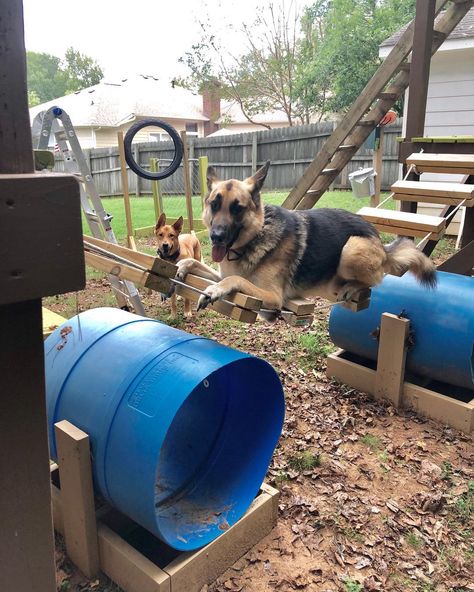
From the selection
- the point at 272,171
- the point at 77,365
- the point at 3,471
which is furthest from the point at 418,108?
the point at 272,171

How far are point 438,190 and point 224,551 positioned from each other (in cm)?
371

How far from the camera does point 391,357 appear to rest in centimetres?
411

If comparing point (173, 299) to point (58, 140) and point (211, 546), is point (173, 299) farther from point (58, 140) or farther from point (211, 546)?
point (211, 546)

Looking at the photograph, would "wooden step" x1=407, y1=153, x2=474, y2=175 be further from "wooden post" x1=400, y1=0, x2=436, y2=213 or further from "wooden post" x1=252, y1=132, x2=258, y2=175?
"wooden post" x1=252, y1=132, x2=258, y2=175

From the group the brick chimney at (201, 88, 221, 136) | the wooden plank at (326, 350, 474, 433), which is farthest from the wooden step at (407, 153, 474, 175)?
the brick chimney at (201, 88, 221, 136)

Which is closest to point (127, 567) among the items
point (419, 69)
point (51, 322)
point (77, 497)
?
point (77, 497)

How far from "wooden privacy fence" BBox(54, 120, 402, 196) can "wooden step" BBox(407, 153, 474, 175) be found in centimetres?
1076

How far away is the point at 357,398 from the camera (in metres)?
4.35

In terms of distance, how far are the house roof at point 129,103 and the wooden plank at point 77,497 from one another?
94.2 feet

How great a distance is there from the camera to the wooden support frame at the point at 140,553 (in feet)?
7.63

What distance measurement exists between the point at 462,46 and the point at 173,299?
7.01 metres

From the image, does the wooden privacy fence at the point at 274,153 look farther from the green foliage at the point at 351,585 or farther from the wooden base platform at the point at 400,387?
the green foliage at the point at 351,585

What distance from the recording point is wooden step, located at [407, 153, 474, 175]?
474 cm

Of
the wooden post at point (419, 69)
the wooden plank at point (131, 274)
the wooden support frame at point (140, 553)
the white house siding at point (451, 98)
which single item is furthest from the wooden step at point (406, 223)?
the white house siding at point (451, 98)
